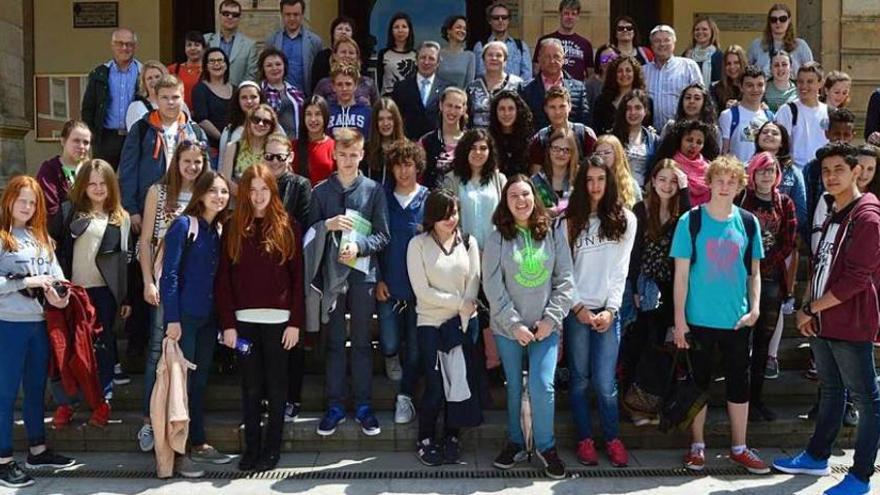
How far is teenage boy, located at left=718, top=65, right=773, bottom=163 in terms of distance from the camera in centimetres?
710

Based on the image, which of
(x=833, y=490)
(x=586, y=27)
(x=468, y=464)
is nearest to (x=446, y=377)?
(x=468, y=464)

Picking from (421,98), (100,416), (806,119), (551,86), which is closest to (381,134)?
(421,98)

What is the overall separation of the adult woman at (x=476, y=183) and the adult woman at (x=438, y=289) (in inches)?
15.8

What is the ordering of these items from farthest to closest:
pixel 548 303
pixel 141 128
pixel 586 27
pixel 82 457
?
pixel 586 27 → pixel 141 128 → pixel 82 457 → pixel 548 303

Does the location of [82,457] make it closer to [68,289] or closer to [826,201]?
[68,289]

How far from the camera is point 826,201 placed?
19.1 ft

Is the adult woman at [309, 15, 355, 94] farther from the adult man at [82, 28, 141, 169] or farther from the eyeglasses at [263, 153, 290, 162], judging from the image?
the eyeglasses at [263, 153, 290, 162]

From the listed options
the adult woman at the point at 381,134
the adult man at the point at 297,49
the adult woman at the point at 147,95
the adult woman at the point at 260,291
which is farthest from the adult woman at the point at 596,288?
the adult man at the point at 297,49

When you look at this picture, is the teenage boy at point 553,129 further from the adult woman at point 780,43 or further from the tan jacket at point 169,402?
the adult woman at point 780,43

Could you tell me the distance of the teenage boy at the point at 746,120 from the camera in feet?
23.3

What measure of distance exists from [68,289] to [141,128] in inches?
60.5

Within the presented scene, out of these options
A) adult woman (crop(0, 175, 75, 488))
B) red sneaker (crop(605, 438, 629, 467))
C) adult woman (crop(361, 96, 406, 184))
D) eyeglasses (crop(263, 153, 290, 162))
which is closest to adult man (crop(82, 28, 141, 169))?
adult woman (crop(0, 175, 75, 488))

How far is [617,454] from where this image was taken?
5363mm

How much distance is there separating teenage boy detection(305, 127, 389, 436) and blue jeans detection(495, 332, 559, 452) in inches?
39.7
